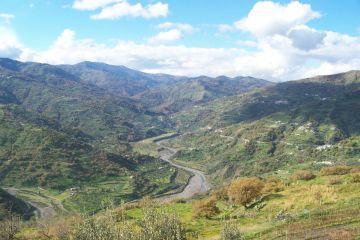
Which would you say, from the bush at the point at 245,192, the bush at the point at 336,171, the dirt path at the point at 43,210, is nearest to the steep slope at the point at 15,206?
the dirt path at the point at 43,210

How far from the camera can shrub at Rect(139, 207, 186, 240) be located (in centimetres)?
3584

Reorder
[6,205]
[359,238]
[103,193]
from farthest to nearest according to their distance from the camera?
[103,193] < [6,205] < [359,238]

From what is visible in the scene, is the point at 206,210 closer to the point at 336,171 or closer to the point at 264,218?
the point at 264,218

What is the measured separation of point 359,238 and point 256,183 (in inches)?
1302

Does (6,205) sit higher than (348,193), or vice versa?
(348,193)

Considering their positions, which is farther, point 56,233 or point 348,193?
point 56,233

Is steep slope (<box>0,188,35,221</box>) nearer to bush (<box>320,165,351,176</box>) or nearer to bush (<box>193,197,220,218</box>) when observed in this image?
bush (<box>193,197,220,218</box>)

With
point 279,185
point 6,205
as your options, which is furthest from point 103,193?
point 279,185

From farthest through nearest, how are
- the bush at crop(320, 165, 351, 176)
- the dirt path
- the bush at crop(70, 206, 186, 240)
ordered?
the dirt path, the bush at crop(320, 165, 351, 176), the bush at crop(70, 206, 186, 240)

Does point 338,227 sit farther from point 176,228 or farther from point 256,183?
point 256,183

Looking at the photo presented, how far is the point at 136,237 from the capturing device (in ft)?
115

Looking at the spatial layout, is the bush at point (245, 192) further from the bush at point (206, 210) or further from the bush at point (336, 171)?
the bush at point (336, 171)

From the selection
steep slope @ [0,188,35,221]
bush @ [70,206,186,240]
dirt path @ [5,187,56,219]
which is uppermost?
bush @ [70,206,186,240]

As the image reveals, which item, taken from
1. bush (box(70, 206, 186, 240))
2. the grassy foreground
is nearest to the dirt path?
the grassy foreground
